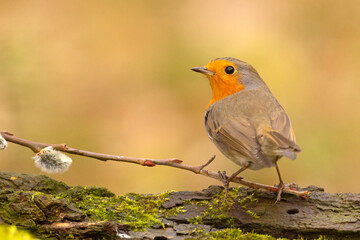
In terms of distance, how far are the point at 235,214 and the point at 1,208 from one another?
107 cm

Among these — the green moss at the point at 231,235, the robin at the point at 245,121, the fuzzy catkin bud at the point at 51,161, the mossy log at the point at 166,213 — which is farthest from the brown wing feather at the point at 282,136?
the fuzzy catkin bud at the point at 51,161

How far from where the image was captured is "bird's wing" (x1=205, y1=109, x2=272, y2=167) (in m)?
2.77

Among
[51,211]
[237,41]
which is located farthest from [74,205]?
→ [237,41]

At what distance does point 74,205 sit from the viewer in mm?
2512

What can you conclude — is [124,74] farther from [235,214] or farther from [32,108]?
[235,214]

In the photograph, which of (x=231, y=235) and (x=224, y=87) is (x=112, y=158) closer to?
(x=231, y=235)

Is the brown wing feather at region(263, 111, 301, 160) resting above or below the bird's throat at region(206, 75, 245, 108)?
below

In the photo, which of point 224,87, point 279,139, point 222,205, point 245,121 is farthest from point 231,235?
point 224,87

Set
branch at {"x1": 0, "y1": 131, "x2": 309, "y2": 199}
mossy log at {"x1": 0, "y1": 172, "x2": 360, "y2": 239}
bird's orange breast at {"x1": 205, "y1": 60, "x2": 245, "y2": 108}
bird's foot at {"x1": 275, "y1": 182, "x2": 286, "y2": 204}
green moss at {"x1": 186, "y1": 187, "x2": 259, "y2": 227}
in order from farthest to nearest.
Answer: bird's orange breast at {"x1": 205, "y1": 60, "x2": 245, "y2": 108}, bird's foot at {"x1": 275, "y1": 182, "x2": 286, "y2": 204}, green moss at {"x1": 186, "y1": 187, "x2": 259, "y2": 227}, branch at {"x1": 0, "y1": 131, "x2": 309, "y2": 199}, mossy log at {"x1": 0, "y1": 172, "x2": 360, "y2": 239}

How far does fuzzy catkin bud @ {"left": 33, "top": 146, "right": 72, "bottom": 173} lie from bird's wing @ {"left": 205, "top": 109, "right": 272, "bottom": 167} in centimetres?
90

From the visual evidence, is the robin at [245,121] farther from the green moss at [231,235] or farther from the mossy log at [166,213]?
the green moss at [231,235]

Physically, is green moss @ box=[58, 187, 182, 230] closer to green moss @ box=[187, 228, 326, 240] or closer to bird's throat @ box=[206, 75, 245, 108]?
green moss @ box=[187, 228, 326, 240]

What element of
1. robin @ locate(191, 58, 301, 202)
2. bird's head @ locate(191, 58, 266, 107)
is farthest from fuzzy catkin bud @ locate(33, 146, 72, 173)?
bird's head @ locate(191, 58, 266, 107)

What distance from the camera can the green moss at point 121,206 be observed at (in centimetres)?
250
